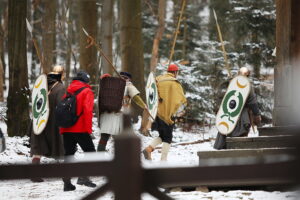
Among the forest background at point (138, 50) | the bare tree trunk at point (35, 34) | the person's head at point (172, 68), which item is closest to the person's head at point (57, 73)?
the person's head at point (172, 68)

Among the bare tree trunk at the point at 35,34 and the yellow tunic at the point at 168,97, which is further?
the bare tree trunk at the point at 35,34

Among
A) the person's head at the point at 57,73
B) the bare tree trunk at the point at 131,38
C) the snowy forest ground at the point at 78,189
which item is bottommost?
the snowy forest ground at the point at 78,189

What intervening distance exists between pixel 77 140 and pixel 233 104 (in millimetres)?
2994

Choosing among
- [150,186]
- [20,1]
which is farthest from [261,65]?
[150,186]

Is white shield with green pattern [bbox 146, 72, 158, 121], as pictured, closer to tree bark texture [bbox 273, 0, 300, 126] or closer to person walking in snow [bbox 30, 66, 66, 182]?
person walking in snow [bbox 30, 66, 66, 182]

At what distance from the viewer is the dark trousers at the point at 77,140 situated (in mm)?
8203

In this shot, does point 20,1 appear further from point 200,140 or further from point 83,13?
point 200,140

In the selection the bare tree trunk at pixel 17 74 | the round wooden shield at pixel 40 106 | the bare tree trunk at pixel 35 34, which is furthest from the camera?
the bare tree trunk at pixel 35 34

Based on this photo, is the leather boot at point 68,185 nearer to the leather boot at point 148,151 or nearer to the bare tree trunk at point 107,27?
the leather boot at point 148,151

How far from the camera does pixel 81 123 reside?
8148 mm

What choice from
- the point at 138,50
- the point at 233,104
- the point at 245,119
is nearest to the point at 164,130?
the point at 233,104

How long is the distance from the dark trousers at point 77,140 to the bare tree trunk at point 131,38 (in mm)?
7907

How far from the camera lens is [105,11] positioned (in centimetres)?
1562

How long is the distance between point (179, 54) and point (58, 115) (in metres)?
17.8
